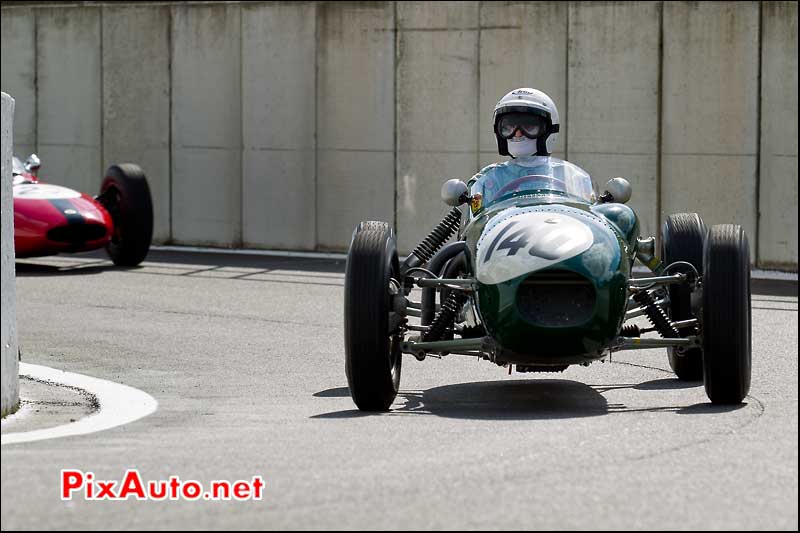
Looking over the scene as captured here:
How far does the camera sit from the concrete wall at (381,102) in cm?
1911

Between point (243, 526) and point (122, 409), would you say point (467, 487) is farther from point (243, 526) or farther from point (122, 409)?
point (122, 409)

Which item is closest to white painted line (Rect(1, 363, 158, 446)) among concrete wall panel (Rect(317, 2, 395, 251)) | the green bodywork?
the green bodywork

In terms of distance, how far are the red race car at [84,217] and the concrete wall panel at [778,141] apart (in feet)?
22.7

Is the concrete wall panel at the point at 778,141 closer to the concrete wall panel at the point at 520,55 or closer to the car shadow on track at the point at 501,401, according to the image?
the concrete wall panel at the point at 520,55

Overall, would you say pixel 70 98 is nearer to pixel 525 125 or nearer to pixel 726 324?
pixel 525 125

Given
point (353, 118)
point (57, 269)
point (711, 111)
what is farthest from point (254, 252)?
point (711, 111)

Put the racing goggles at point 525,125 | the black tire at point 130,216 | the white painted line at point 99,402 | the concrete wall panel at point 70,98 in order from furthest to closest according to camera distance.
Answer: the concrete wall panel at point 70,98 < the black tire at point 130,216 < the racing goggles at point 525,125 < the white painted line at point 99,402

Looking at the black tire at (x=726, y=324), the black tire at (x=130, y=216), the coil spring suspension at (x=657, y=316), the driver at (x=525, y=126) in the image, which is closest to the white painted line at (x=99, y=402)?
the driver at (x=525, y=126)

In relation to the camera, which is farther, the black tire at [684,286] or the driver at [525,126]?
the driver at [525,126]

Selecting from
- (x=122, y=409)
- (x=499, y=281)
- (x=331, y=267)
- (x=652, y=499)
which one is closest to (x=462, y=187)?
(x=499, y=281)

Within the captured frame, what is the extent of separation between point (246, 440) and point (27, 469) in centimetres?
130

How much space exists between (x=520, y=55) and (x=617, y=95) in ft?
4.23

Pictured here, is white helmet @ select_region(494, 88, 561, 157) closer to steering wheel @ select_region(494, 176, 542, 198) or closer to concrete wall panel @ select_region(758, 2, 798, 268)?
steering wheel @ select_region(494, 176, 542, 198)

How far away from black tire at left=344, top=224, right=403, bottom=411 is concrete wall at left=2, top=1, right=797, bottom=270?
33.7ft
